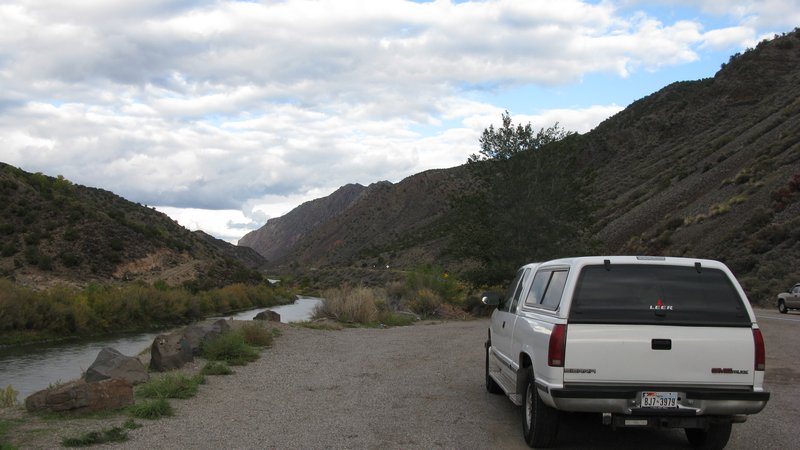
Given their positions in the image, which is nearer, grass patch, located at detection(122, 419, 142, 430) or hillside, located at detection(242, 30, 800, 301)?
grass patch, located at detection(122, 419, 142, 430)

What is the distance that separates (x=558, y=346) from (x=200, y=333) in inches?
401

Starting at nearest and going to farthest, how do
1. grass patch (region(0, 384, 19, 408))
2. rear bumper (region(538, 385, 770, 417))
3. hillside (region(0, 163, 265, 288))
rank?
rear bumper (region(538, 385, 770, 417))
grass patch (region(0, 384, 19, 408))
hillside (region(0, 163, 265, 288))

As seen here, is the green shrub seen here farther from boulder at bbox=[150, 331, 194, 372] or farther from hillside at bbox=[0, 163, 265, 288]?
hillside at bbox=[0, 163, 265, 288]

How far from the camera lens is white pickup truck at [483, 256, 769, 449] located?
22.2 ft

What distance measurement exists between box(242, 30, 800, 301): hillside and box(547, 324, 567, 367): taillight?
22206mm

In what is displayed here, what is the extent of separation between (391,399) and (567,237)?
20358mm

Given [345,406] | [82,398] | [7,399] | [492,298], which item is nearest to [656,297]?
[492,298]

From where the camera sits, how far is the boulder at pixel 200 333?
1450 centimetres

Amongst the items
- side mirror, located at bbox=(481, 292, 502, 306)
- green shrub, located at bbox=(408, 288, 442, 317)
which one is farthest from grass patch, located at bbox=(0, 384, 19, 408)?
green shrub, located at bbox=(408, 288, 442, 317)

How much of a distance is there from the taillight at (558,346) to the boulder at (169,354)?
26.4ft

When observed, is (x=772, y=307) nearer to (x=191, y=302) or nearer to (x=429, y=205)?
(x=191, y=302)

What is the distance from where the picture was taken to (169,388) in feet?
33.7

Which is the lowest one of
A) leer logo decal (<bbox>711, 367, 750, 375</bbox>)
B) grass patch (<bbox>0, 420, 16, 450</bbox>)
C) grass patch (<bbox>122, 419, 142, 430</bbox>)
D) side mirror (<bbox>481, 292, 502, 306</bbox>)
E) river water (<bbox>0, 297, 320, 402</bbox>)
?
river water (<bbox>0, 297, 320, 402</bbox>)

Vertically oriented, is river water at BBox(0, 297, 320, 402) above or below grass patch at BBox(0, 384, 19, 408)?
below
